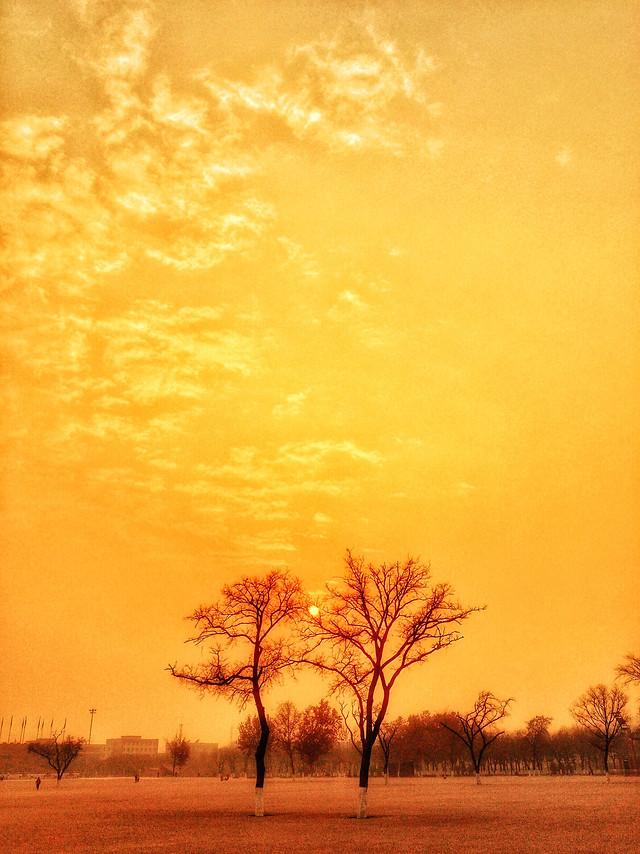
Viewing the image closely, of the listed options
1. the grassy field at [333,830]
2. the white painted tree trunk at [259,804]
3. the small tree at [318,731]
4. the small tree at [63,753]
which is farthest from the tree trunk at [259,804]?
the small tree at [318,731]

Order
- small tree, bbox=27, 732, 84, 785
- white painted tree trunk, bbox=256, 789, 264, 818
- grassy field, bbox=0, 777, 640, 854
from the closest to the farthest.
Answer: grassy field, bbox=0, 777, 640, 854
white painted tree trunk, bbox=256, 789, 264, 818
small tree, bbox=27, 732, 84, 785

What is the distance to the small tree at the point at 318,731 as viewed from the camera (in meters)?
116

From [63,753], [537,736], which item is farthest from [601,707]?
[63,753]

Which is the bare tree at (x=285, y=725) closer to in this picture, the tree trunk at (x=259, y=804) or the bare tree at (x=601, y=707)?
the bare tree at (x=601, y=707)

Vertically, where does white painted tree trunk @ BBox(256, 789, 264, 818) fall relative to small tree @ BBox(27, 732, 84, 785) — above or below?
above

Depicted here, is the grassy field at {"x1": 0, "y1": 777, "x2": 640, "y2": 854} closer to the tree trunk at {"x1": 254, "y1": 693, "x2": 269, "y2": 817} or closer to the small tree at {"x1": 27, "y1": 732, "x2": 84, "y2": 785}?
the tree trunk at {"x1": 254, "y1": 693, "x2": 269, "y2": 817}

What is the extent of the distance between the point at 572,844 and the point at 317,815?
55.4 ft

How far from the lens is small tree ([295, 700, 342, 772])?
11650cm

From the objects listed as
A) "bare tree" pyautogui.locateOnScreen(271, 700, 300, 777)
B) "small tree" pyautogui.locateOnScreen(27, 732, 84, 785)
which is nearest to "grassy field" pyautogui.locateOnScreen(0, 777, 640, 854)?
"small tree" pyautogui.locateOnScreen(27, 732, 84, 785)

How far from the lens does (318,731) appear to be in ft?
388

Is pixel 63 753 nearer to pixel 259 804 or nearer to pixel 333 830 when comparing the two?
pixel 259 804

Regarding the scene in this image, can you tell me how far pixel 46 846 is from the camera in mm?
21062

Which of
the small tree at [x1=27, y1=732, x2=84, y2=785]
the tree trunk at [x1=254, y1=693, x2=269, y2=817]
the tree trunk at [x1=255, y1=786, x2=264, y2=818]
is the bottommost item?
the small tree at [x1=27, y1=732, x2=84, y2=785]

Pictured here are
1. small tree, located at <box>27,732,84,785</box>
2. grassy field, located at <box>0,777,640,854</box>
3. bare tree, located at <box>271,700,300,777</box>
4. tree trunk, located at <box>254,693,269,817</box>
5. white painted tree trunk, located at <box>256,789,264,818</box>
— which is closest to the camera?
grassy field, located at <box>0,777,640,854</box>
